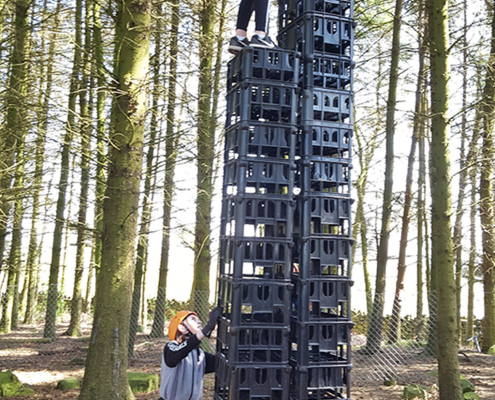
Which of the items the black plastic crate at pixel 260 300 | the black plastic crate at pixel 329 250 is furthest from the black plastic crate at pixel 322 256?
the black plastic crate at pixel 260 300

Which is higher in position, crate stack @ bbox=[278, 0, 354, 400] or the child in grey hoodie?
crate stack @ bbox=[278, 0, 354, 400]

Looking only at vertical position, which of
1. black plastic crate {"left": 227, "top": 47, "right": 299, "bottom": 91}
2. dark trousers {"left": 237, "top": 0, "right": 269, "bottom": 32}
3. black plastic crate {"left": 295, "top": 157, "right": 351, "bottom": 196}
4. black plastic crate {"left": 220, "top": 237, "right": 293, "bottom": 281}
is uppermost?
dark trousers {"left": 237, "top": 0, "right": 269, "bottom": 32}

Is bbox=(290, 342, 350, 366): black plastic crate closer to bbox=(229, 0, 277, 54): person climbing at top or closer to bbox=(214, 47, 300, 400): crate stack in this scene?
bbox=(214, 47, 300, 400): crate stack

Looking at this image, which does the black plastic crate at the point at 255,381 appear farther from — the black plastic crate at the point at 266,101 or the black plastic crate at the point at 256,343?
the black plastic crate at the point at 266,101

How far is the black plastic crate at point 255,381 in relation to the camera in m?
3.93

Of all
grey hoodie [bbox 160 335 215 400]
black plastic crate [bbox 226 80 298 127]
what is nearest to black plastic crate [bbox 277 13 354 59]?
black plastic crate [bbox 226 80 298 127]

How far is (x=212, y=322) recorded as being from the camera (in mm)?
3982

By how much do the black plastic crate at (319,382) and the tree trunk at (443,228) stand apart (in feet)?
9.12

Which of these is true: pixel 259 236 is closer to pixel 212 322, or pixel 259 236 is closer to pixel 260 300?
pixel 260 300

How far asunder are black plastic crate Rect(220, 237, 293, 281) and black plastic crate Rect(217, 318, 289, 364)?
444mm

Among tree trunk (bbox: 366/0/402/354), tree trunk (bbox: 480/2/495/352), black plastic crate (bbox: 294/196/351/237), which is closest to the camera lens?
black plastic crate (bbox: 294/196/351/237)

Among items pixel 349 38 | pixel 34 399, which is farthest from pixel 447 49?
pixel 34 399

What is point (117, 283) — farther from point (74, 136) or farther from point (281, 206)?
point (281, 206)

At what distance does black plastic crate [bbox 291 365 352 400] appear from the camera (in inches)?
159
